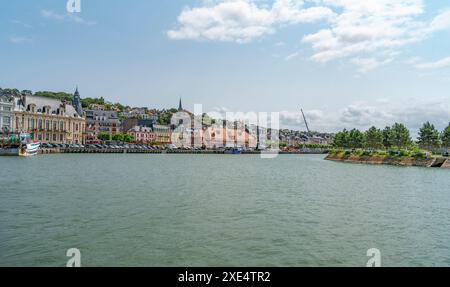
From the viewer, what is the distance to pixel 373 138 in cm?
13250

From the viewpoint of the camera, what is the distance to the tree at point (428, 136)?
379ft

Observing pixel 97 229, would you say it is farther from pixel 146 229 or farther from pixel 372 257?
pixel 372 257

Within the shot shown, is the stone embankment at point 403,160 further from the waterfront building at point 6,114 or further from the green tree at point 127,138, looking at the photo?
the green tree at point 127,138

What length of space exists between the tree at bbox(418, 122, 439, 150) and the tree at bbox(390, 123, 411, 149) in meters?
4.14

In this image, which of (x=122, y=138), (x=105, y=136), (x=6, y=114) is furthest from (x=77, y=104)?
(x=6, y=114)

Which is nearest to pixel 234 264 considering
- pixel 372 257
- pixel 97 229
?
pixel 372 257

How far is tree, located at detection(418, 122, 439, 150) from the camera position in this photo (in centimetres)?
11562

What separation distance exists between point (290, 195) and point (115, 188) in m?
15.5

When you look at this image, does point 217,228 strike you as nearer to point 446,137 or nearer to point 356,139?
point 446,137

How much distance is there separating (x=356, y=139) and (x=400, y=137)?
916 inches

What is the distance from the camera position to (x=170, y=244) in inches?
640

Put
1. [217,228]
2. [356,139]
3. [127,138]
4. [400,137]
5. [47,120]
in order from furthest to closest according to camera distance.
→ [127,138] < [47,120] < [356,139] < [400,137] < [217,228]

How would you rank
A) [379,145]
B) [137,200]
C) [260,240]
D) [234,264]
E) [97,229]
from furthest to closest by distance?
[379,145] < [137,200] < [97,229] < [260,240] < [234,264]

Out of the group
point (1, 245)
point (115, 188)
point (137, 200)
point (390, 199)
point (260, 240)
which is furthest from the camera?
point (115, 188)
